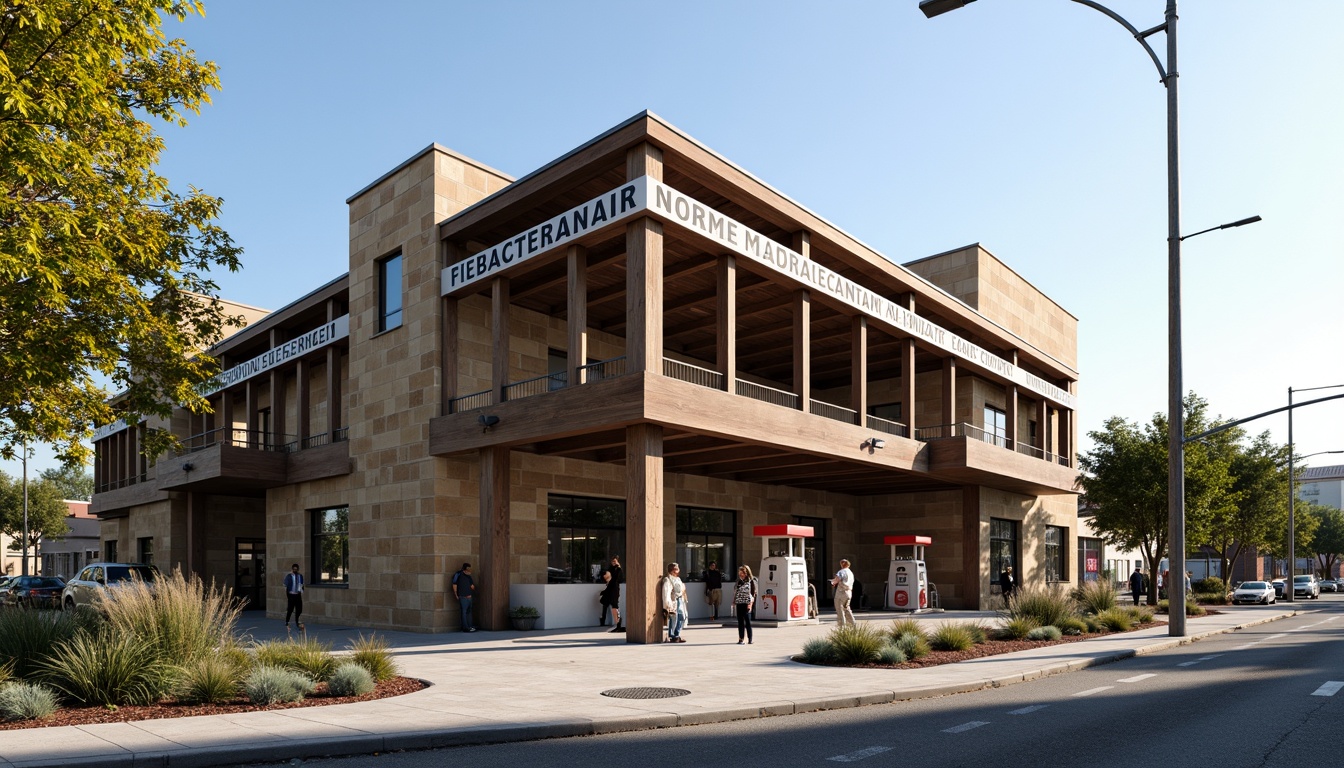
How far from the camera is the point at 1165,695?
42.8 feet

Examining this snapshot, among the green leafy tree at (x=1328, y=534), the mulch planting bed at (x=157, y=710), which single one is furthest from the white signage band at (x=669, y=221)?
the green leafy tree at (x=1328, y=534)

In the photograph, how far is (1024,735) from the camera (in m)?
9.83

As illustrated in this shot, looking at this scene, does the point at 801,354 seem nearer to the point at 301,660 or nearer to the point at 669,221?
the point at 669,221

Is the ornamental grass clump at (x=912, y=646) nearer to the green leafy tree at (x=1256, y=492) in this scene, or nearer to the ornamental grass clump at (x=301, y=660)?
the ornamental grass clump at (x=301, y=660)

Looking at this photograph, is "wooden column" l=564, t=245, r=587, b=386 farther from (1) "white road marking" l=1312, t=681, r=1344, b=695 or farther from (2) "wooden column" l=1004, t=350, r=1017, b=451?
(2) "wooden column" l=1004, t=350, r=1017, b=451

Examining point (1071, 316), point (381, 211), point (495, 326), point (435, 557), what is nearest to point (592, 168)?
point (495, 326)

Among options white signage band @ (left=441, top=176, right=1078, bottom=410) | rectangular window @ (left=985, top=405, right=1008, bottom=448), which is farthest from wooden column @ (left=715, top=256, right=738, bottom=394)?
rectangular window @ (left=985, top=405, right=1008, bottom=448)

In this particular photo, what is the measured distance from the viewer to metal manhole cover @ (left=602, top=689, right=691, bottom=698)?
1244 centimetres

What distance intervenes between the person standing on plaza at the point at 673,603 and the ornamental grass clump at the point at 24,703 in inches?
461

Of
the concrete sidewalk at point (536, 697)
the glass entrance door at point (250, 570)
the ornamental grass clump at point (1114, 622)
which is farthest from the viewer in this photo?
the glass entrance door at point (250, 570)

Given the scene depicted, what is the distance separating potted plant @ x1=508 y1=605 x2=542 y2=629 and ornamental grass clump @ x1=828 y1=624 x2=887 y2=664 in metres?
9.08

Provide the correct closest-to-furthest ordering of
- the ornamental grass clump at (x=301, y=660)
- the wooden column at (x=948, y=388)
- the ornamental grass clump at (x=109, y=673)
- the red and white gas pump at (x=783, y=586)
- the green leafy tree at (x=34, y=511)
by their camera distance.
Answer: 1. the ornamental grass clump at (x=109, y=673)
2. the ornamental grass clump at (x=301, y=660)
3. the red and white gas pump at (x=783, y=586)
4. the wooden column at (x=948, y=388)
5. the green leafy tree at (x=34, y=511)

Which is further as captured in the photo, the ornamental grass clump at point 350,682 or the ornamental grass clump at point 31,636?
the ornamental grass clump at point 350,682

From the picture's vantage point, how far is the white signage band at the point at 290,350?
2981 cm
